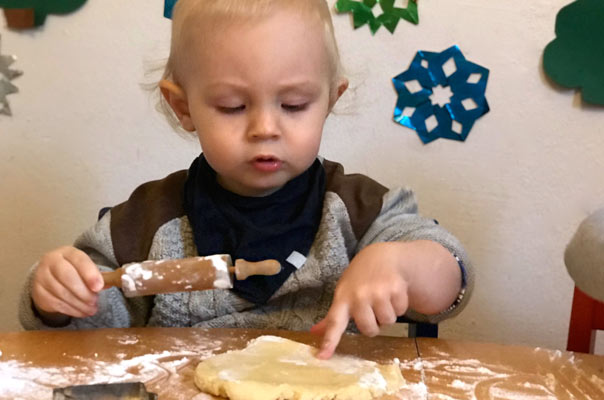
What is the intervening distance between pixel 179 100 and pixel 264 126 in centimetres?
23

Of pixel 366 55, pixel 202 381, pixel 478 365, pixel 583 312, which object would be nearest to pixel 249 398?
pixel 202 381

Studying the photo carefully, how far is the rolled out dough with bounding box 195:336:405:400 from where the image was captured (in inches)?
27.8

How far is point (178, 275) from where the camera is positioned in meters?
0.79

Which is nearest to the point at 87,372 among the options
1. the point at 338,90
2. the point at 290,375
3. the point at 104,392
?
the point at 104,392

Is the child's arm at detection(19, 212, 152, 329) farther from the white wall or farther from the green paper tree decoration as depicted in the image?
the green paper tree decoration

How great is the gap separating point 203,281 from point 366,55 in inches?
32.8

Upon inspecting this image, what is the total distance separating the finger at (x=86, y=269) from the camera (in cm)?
84

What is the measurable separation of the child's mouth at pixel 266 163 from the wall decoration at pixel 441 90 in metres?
0.60

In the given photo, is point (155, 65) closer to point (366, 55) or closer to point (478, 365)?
point (366, 55)

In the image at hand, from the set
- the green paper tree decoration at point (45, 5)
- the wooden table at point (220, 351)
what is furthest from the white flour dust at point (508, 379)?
the green paper tree decoration at point (45, 5)

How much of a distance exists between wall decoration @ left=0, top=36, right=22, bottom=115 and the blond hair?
65 cm

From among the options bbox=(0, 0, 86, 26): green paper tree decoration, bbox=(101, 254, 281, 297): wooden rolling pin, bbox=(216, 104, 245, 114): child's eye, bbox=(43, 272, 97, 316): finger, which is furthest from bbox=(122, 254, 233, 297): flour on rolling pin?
bbox=(0, 0, 86, 26): green paper tree decoration

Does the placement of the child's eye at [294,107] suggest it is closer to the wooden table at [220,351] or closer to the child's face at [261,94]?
the child's face at [261,94]

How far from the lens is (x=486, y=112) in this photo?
145 centimetres
